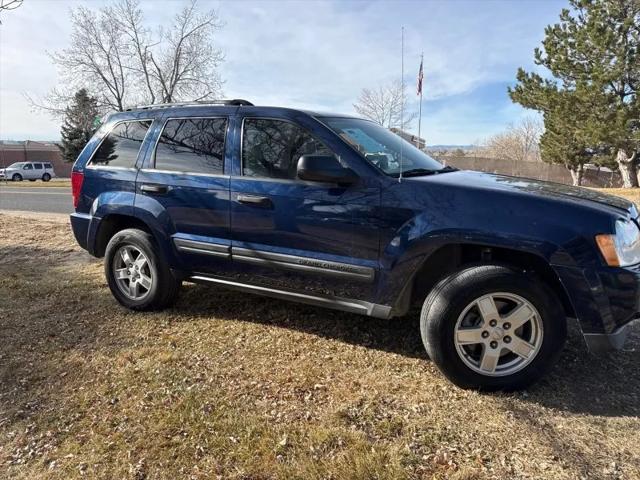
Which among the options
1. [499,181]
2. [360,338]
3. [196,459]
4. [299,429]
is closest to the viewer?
[196,459]

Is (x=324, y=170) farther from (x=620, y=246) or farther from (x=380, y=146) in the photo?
(x=620, y=246)

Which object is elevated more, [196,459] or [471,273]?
[471,273]

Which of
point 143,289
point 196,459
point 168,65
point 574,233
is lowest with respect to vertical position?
point 196,459

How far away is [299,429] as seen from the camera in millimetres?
2711

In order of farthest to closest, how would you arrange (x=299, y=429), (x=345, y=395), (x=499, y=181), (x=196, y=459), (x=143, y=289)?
(x=143, y=289)
(x=499, y=181)
(x=345, y=395)
(x=299, y=429)
(x=196, y=459)

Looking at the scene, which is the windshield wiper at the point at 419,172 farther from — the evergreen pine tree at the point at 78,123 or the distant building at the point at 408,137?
the evergreen pine tree at the point at 78,123

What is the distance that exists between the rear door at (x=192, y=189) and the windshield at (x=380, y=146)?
98cm

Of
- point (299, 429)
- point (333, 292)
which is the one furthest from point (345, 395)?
point (333, 292)

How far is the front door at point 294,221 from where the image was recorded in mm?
3361

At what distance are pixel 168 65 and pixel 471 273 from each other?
38743mm

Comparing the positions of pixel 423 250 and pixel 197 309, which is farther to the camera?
pixel 197 309

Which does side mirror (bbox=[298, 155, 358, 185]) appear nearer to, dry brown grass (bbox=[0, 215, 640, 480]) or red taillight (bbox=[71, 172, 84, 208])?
dry brown grass (bbox=[0, 215, 640, 480])

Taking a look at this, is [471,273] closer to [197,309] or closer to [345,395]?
[345,395]

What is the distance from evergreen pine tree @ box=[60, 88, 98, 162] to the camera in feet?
126
